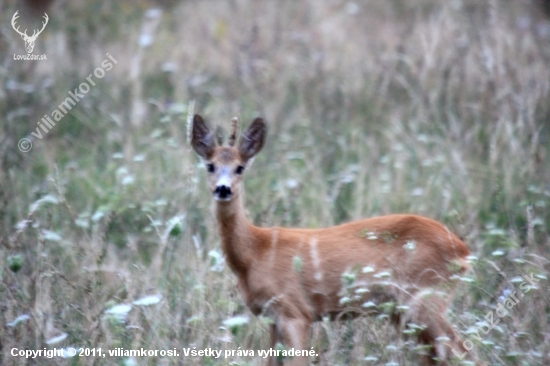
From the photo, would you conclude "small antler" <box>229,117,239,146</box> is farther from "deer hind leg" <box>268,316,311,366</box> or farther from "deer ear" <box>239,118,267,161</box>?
"deer hind leg" <box>268,316,311,366</box>

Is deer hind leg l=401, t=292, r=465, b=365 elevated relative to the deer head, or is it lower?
lower

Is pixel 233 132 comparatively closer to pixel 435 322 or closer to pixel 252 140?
pixel 252 140

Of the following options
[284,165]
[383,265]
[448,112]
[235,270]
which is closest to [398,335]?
[383,265]

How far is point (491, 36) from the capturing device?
29.1ft

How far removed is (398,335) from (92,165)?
13.2 feet

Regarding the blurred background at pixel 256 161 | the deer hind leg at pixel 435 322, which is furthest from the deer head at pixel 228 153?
the deer hind leg at pixel 435 322

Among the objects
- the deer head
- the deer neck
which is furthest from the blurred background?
the deer head

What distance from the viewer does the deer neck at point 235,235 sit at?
463cm

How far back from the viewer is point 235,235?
4656mm

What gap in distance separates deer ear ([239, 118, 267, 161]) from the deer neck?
35 centimetres

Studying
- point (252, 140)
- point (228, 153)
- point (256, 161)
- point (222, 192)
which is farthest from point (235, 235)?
point (256, 161)

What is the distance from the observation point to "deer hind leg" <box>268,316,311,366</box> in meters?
4.34

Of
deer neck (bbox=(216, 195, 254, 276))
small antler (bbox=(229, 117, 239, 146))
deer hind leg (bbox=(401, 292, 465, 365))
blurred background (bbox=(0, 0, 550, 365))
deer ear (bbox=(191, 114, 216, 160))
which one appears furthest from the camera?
deer ear (bbox=(191, 114, 216, 160))

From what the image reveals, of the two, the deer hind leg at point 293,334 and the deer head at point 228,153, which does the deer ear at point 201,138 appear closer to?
the deer head at point 228,153
